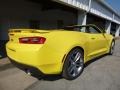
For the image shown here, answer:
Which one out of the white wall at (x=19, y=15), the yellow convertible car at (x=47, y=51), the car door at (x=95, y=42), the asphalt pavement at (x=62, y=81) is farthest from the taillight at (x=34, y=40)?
the white wall at (x=19, y=15)

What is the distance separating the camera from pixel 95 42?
4.99 m

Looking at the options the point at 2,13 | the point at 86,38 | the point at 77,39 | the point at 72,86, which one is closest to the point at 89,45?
the point at 86,38

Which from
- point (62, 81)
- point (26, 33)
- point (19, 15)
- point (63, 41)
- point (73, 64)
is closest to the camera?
point (26, 33)

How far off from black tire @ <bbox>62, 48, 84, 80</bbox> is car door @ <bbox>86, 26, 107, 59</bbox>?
548 millimetres

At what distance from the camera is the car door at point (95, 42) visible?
4.71 meters

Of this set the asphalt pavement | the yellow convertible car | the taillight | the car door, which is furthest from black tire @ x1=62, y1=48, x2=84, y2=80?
the taillight

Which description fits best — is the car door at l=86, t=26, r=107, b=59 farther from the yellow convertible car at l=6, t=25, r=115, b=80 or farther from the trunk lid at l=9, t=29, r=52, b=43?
the trunk lid at l=9, t=29, r=52, b=43

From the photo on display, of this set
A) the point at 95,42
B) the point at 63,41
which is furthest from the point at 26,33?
the point at 95,42

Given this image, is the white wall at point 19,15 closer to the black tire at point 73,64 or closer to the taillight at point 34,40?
the black tire at point 73,64

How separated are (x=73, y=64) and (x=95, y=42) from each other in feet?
4.37

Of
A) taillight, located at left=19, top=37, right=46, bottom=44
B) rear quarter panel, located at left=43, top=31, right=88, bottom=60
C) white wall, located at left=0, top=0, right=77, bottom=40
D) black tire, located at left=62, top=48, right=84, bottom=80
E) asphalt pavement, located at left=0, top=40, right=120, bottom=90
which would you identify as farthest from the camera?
white wall, located at left=0, top=0, right=77, bottom=40

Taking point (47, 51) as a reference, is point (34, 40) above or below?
above

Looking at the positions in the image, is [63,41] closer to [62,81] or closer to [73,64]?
[73,64]

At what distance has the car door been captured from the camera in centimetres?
471
